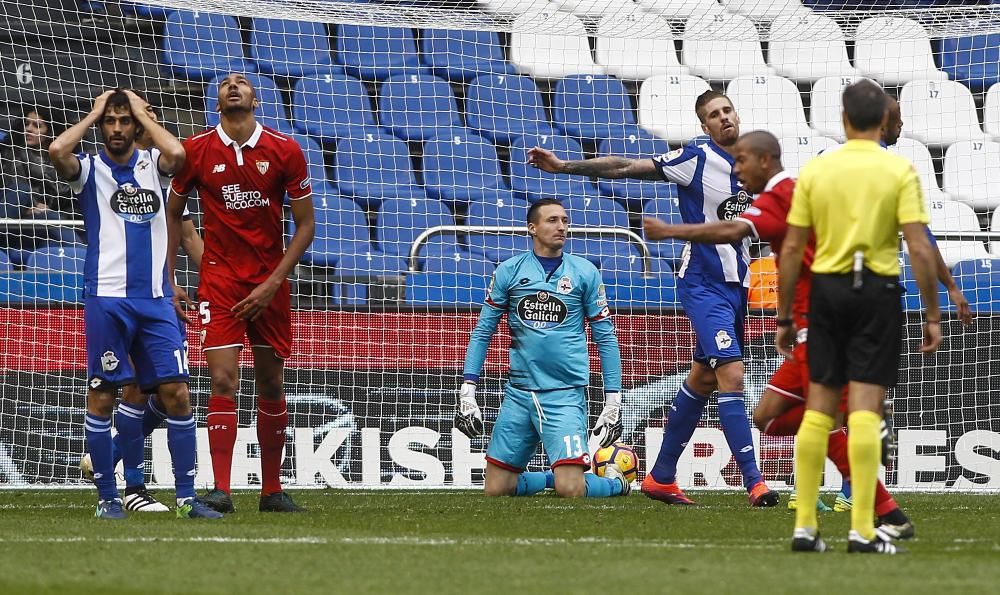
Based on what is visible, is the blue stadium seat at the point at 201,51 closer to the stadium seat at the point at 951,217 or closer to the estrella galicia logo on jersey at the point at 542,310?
the estrella galicia logo on jersey at the point at 542,310

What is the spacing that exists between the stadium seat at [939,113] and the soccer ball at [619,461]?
5206 millimetres

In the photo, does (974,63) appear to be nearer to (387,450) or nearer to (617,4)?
(617,4)

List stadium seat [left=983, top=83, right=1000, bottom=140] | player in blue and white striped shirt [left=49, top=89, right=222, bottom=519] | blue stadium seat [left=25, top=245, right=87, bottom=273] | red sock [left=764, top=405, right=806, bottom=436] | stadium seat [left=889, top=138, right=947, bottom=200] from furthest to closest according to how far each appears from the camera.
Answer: stadium seat [left=983, top=83, right=1000, bottom=140]
stadium seat [left=889, top=138, right=947, bottom=200]
blue stadium seat [left=25, top=245, right=87, bottom=273]
player in blue and white striped shirt [left=49, top=89, right=222, bottom=519]
red sock [left=764, top=405, right=806, bottom=436]

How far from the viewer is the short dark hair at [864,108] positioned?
5.02m

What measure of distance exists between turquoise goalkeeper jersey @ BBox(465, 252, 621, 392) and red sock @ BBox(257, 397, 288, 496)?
1.63 m

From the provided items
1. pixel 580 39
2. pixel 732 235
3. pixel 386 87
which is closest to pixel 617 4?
pixel 580 39

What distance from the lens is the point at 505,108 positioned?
13.0m

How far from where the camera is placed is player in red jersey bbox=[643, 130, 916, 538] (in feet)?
17.8

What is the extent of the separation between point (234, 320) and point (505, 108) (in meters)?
6.45

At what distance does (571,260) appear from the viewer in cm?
879

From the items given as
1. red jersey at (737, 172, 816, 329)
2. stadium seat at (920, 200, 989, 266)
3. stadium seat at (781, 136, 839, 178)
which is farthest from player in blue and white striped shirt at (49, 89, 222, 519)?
stadium seat at (781, 136, 839, 178)

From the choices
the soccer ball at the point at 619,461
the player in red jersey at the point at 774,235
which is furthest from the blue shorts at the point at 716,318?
the player in red jersey at the point at 774,235

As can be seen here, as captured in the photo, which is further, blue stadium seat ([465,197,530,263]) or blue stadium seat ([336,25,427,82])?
blue stadium seat ([336,25,427,82])

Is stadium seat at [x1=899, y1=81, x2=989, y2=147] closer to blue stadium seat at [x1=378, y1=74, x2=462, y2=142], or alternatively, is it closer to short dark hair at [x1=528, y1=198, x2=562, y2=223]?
Result: blue stadium seat at [x1=378, y1=74, x2=462, y2=142]
